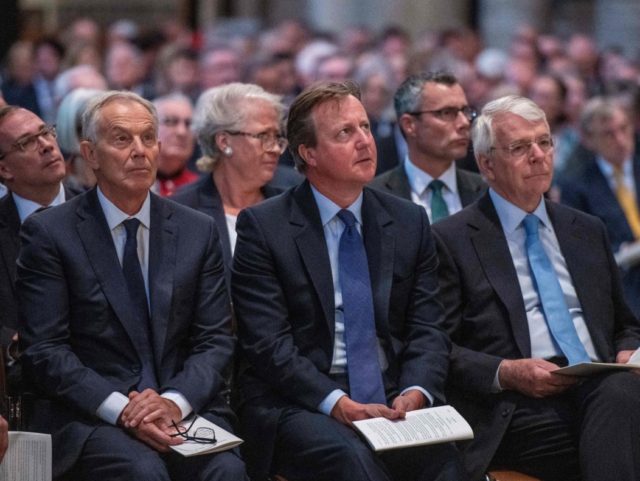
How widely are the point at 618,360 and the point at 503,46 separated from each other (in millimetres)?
11381

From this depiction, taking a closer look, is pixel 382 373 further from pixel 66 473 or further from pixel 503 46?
pixel 503 46

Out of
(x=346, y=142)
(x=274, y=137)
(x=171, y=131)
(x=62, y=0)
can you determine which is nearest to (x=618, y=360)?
(x=346, y=142)

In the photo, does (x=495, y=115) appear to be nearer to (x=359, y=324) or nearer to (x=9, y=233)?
(x=359, y=324)

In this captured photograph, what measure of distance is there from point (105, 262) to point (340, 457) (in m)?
1.04

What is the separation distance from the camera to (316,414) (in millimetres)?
4551

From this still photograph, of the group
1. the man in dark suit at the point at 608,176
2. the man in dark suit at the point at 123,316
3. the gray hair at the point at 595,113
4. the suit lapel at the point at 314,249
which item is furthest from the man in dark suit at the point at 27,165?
the gray hair at the point at 595,113

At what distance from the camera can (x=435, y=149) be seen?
20.8 feet

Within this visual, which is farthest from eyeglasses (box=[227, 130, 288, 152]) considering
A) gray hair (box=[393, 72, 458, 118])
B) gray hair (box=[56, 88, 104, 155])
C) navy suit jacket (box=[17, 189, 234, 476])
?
navy suit jacket (box=[17, 189, 234, 476])

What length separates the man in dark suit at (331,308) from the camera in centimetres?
453

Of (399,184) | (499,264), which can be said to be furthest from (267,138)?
(499,264)

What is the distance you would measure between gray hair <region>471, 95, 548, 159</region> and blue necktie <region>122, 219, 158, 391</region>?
148 cm

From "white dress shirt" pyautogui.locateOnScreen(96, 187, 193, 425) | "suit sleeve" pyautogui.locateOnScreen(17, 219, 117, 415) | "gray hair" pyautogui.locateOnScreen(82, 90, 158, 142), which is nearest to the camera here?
"suit sleeve" pyautogui.locateOnScreen(17, 219, 117, 415)

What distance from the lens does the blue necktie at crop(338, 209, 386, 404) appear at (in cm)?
462

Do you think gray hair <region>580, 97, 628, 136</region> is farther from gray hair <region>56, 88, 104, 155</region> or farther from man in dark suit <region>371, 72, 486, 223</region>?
gray hair <region>56, 88, 104, 155</region>
